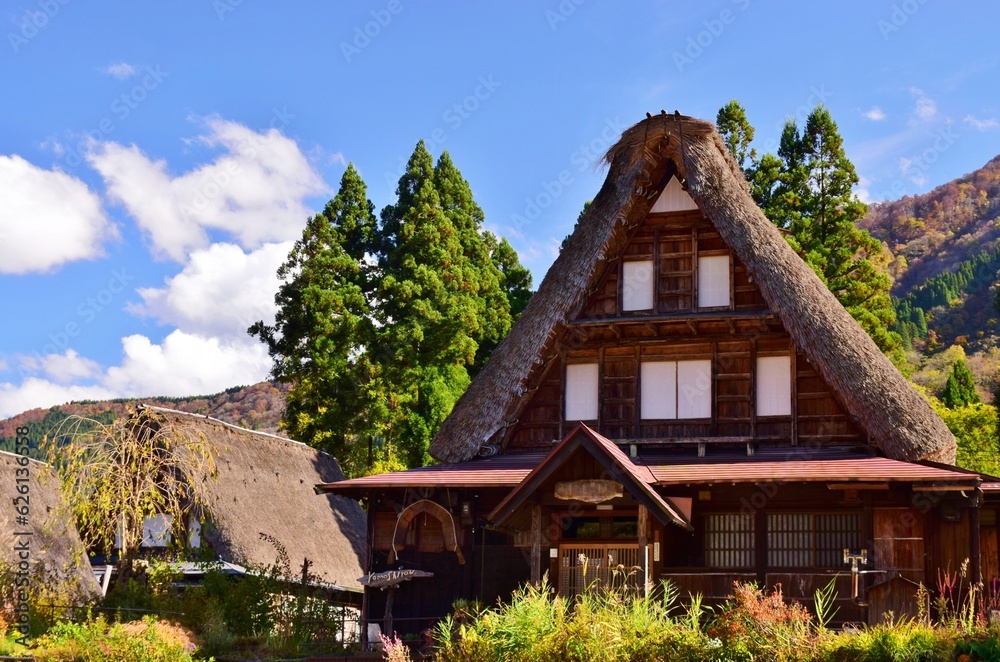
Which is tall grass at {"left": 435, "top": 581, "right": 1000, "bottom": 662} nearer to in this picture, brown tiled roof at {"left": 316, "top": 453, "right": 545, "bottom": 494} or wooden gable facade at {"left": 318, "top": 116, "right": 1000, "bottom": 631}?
wooden gable facade at {"left": 318, "top": 116, "right": 1000, "bottom": 631}

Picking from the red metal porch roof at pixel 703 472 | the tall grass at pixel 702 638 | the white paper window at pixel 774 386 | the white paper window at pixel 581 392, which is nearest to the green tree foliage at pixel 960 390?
the white paper window at pixel 774 386

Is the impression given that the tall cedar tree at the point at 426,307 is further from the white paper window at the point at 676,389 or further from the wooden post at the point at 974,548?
the wooden post at the point at 974,548

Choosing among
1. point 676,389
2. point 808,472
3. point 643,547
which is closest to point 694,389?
point 676,389

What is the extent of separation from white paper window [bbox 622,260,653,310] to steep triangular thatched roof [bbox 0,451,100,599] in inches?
436

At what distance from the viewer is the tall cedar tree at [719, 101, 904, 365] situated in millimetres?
30688

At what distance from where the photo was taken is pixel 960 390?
46375mm

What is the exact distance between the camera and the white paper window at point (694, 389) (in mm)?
20641

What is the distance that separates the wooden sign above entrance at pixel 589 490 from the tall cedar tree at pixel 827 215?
15421 mm

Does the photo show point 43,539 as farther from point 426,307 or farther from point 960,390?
point 960,390

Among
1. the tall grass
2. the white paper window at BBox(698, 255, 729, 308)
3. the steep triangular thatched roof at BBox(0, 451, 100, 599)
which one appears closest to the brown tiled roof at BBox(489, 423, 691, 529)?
the tall grass

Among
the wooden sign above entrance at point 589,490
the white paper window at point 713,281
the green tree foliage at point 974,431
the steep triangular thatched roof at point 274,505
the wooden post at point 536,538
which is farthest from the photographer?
the green tree foliage at point 974,431

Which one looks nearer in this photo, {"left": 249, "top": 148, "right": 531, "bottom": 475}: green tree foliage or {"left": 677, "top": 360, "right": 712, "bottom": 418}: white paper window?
{"left": 677, "top": 360, "right": 712, "bottom": 418}: white paper window

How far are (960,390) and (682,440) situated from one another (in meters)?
30.4

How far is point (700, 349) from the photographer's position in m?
21.0
